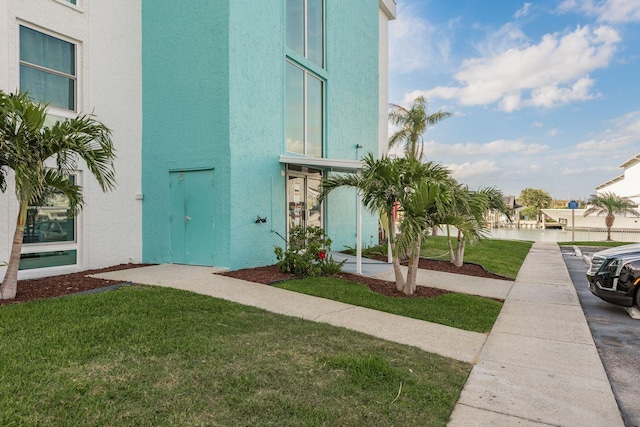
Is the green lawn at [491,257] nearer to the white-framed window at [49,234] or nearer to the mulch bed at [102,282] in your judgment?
the mulch bed at [102,282]

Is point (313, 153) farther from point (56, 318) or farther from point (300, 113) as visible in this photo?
point (56, 318)

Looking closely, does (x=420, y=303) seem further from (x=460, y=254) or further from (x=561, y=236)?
(x=561, y=236)

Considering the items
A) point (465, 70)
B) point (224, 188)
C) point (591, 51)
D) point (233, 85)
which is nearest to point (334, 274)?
point (224, 188)

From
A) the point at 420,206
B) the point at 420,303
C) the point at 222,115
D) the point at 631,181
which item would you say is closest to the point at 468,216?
the point at 420,206

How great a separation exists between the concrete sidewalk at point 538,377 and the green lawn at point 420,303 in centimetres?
28

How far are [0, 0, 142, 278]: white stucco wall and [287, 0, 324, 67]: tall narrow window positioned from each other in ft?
13.1

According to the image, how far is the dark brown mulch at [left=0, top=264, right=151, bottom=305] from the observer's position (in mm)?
6219

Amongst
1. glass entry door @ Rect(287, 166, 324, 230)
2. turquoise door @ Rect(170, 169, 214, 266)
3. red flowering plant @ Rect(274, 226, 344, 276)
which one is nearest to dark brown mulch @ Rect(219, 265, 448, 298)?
red flowering plant @ Rect(274, 226, 344, 276)

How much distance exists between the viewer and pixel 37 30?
7938mm

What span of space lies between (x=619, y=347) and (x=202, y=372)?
5.24 meters

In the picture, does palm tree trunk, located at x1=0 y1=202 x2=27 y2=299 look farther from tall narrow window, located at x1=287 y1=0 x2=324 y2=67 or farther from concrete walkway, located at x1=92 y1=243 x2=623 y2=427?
tall narrow window, located at x1=287 y1=0 x2=324 y2=67

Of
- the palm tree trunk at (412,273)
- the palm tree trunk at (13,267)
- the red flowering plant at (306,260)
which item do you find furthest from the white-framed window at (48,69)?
the palm tree trunk at (412,273)

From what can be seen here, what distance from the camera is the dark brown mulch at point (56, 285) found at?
6219 mm

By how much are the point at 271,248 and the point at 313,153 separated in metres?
3.72
